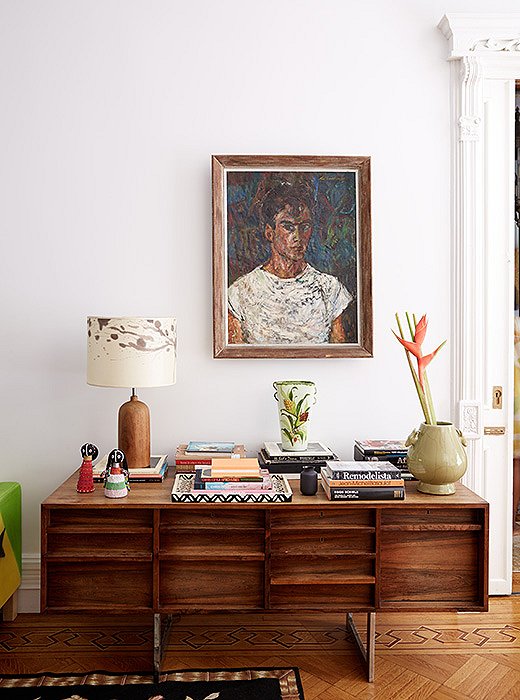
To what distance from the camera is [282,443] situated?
321cm

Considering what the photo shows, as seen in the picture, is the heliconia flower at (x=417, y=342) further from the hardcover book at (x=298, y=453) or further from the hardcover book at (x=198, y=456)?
the hardcover book at (x=198, y=456)

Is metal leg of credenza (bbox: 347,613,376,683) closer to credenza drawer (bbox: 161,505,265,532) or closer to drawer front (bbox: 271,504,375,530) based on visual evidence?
drawer front (bbox: 271,504,375,530)

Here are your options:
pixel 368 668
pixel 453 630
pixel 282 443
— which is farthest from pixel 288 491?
pixel 453 630

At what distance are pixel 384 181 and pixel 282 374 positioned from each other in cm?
95

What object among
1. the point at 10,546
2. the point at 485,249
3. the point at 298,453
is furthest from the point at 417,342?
the point at 10,546

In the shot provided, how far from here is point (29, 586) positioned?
3.36 metres

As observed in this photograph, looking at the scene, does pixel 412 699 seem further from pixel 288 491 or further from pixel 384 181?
pixel 384 181

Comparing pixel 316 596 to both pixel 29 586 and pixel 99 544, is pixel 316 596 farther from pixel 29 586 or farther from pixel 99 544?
pixel 29 586

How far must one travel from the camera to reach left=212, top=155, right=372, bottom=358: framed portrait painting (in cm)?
331

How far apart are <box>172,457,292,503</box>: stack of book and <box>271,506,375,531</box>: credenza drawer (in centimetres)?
7

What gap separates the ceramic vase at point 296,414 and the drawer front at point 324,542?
1.63 ft

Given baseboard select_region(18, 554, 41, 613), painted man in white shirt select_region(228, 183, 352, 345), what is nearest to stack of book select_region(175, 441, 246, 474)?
painted man in white shirt select_region(228, 183, 352, 345)

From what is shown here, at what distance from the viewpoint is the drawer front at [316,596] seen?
2.73 meters

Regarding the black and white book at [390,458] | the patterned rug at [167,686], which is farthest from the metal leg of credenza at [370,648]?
the black and white book at [390,458]
